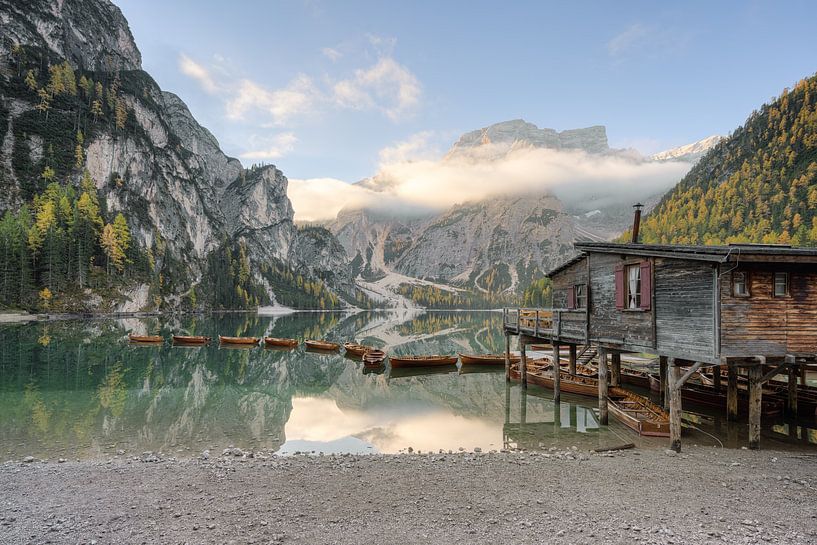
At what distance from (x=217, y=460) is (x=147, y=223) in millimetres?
171663

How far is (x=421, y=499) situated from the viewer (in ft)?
39.6

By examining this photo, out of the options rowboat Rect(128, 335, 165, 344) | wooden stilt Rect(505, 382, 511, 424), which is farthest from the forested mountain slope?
rowboat Rect(128, 335, 165, 344)

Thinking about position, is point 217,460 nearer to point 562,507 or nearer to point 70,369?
point 562,507

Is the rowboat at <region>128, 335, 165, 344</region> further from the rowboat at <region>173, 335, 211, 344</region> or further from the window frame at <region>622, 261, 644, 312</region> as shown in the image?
the window frame at <region>622, 261, 644, 312</region>

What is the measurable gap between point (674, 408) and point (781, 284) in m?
6.04

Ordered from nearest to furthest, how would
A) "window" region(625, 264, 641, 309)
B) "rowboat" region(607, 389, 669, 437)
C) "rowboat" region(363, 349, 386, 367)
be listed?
"rowboat" region(607, 389, 669, 437)
"window" region(625, 264, 641, 309)
"rowboat" region(363, 349, 386, 367)

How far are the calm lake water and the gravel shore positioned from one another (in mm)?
3506

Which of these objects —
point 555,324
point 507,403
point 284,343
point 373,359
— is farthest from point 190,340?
point 555,324

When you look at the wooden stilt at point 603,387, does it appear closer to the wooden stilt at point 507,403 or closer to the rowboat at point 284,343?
the wooden stilt at point 507,403

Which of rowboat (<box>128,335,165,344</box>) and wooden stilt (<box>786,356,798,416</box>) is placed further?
rowboat (<box>128,335,165,344</box>)

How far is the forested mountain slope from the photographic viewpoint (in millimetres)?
115750

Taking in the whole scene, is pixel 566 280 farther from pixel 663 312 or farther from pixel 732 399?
pixel 663 312

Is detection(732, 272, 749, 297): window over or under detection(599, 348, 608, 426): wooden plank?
over

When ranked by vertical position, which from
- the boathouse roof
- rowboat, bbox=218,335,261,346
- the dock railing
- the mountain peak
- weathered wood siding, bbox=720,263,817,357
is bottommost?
rowboat, bbox=218,335,261,346
